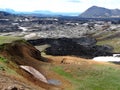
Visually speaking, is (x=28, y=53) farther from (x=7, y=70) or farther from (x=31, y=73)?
(x=7, y=70)

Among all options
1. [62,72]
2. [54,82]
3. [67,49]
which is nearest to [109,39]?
[67,49]

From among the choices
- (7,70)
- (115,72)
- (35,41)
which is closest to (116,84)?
(115,72)

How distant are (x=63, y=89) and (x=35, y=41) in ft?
306

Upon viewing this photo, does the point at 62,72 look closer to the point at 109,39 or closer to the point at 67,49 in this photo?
the point at 67,49

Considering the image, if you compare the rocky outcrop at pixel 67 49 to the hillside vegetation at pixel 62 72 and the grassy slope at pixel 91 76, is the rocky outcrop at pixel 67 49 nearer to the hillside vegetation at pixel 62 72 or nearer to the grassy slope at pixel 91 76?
the hillside vegetation at pixel 62 72

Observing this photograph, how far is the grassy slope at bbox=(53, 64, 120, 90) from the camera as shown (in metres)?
36.1

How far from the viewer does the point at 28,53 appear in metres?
48.5

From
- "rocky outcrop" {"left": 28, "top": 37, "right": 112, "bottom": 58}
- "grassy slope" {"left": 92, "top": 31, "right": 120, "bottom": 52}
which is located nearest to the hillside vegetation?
"rocky outcrop" {"left": 28, "top": 37, "right": 112, "bottom": 58}

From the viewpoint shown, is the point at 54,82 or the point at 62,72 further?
the point at 62,72

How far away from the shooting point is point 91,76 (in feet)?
129

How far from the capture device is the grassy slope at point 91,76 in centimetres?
3608

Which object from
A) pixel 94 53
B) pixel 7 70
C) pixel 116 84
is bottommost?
pixel 94 53

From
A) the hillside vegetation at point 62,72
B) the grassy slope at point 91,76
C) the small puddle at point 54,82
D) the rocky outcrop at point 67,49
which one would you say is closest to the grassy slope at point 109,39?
the rocky outcrop at point 67,49

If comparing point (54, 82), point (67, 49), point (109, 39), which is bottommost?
point (109, 39)
